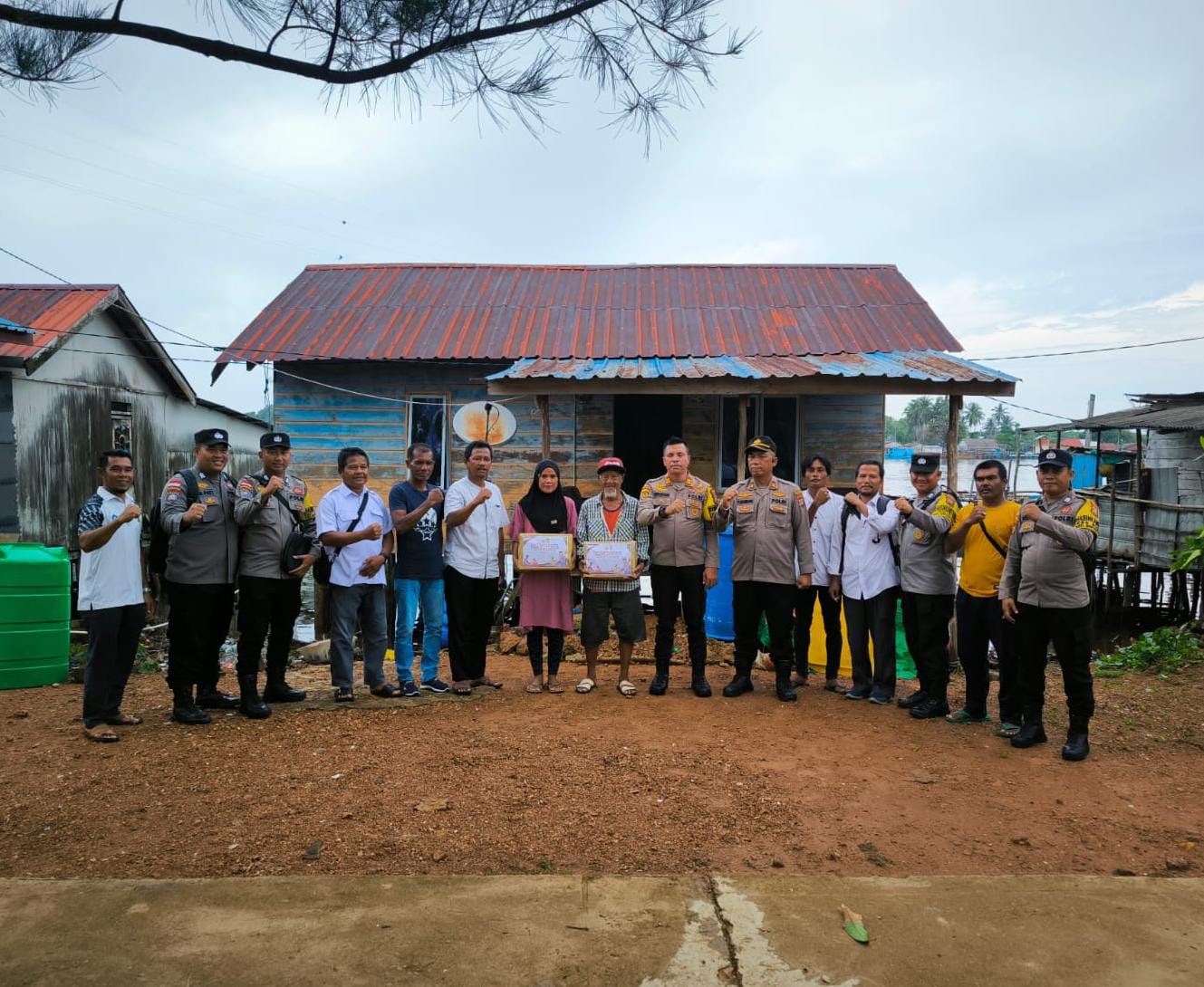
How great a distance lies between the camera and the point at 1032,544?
4547mm

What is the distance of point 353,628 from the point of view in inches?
210

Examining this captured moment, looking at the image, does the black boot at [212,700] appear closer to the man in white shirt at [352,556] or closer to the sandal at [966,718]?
the man in white shirt at [352,556]

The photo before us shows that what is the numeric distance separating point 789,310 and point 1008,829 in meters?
10.1

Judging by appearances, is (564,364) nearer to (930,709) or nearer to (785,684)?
(785,684)

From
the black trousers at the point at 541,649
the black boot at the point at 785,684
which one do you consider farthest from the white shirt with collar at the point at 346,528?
the black boot at the point at 785,684

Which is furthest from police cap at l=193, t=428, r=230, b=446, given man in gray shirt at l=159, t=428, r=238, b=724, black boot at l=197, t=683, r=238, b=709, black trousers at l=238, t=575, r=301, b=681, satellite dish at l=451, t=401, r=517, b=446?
satellite dish at l=451, t=401, r=517, b=446

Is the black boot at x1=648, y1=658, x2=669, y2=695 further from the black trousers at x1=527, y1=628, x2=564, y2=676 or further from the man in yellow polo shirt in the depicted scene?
the man in yellow polo shirt

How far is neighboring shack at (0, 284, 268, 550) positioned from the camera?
11.5 m

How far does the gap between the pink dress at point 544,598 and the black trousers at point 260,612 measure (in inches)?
58.0

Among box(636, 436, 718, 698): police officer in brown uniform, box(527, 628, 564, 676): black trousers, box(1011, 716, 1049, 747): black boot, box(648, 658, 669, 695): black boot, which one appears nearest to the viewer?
box(1011, 716, 1049, 747): black boot

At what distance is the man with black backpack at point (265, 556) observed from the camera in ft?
16.0

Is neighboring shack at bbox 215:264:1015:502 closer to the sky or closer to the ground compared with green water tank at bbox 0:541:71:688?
closer to the sky

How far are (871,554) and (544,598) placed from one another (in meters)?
2.21

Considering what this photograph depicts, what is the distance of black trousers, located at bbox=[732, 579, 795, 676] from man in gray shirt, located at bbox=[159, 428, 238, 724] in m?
3.20
